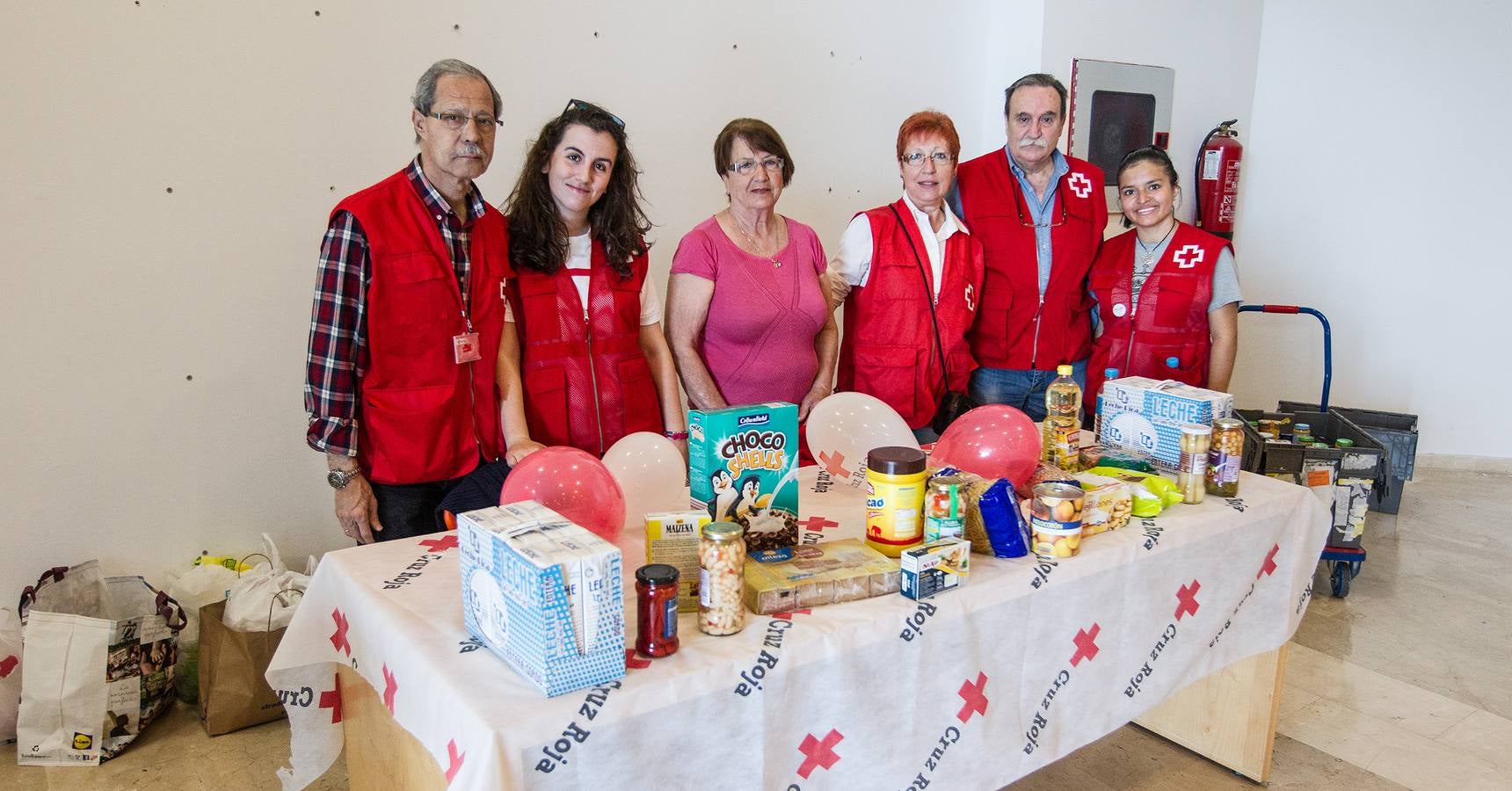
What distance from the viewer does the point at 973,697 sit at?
5.31ft

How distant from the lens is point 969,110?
4457 millimetres

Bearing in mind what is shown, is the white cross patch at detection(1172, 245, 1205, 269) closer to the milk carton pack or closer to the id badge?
the milk carton pack

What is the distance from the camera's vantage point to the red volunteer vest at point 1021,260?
2.96 metres

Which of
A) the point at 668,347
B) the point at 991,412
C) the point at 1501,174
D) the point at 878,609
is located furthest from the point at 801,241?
the point at 1501,174

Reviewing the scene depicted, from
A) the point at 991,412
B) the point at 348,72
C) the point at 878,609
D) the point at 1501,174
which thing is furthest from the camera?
the point at 1501,174

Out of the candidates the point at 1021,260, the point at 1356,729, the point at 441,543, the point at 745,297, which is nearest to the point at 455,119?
the point at 745,297

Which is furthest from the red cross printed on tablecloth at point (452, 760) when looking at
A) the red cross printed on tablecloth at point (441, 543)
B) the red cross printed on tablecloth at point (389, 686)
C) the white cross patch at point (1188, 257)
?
the white cross patch at point (1188, 257)

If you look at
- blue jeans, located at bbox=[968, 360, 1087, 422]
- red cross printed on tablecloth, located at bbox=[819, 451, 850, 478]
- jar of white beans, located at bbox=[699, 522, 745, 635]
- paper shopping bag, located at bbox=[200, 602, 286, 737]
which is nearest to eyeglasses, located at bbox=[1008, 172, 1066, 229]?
blue jeans, located at bbox=[968, 360, 1087, 422]

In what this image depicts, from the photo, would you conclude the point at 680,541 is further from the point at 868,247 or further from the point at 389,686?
the point at 868,247

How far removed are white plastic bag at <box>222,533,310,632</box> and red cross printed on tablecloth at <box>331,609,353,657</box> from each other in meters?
1.02

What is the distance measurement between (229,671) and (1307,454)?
3680mm

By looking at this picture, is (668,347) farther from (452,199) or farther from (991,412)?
(991,412)

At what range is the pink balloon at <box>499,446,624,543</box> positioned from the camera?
1595 millimetres

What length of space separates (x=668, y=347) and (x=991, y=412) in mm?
1026
